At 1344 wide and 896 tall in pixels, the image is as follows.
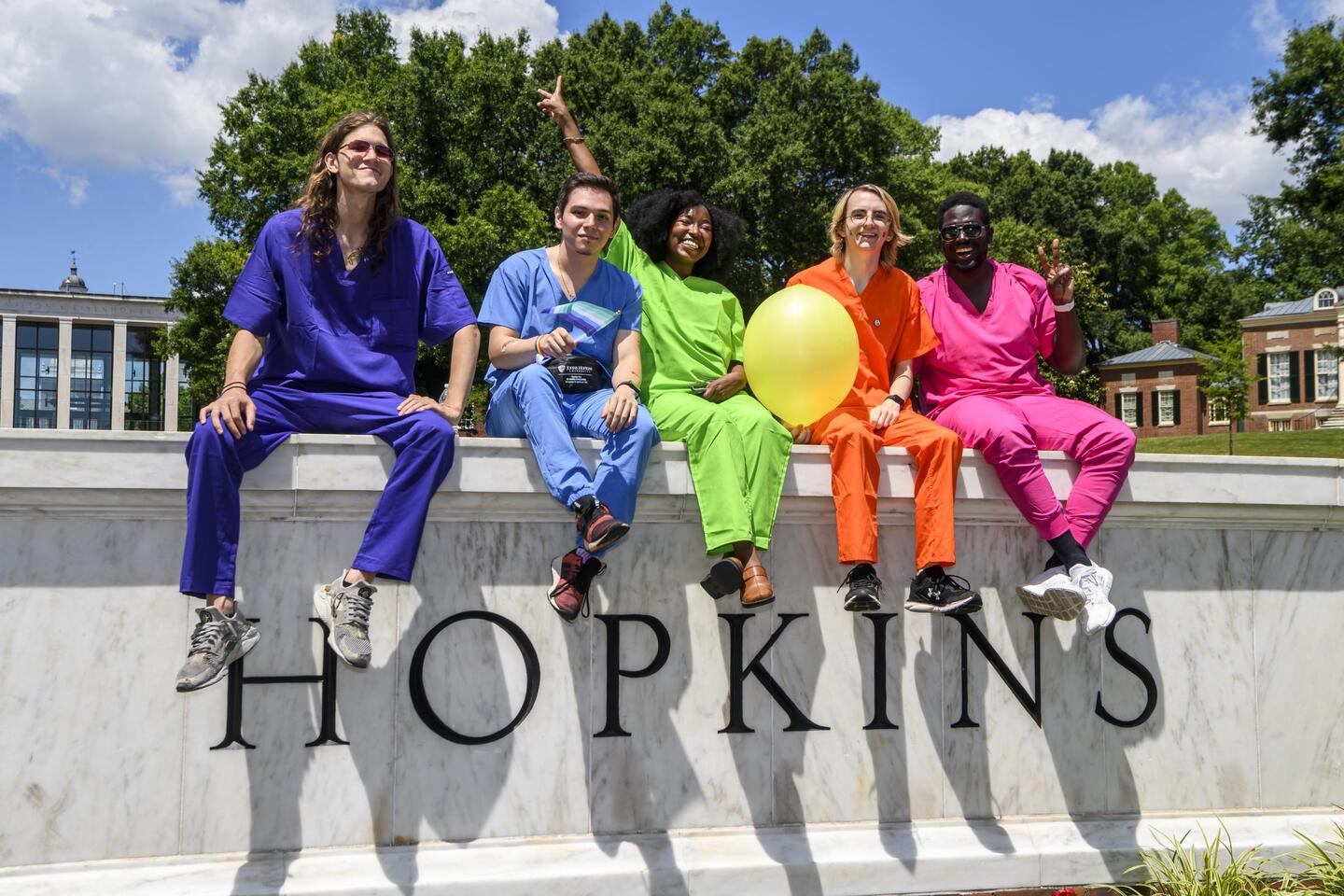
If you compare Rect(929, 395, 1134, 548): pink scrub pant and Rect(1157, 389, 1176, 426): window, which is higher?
Rect(1157, 389, 1176, 426): window

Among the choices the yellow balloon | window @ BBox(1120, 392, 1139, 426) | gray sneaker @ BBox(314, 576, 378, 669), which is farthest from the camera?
window @ BBox(1120, 392, 1139, 426)

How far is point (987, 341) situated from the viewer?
4.60 metres

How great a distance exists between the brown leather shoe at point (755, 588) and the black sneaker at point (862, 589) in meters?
0.29

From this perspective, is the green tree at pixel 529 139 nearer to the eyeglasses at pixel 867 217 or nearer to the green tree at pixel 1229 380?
the eyeglasses at pixel 867 217

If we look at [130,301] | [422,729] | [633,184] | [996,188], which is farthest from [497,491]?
[130,301]

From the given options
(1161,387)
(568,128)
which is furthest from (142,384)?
(568,128)

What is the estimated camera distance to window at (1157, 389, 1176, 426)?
46031 millimetres

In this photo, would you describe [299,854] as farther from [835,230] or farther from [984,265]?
[984,265]

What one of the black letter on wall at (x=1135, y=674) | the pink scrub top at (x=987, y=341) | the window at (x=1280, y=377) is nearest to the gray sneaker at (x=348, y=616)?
the pink scrub top at (x=987, y=341)

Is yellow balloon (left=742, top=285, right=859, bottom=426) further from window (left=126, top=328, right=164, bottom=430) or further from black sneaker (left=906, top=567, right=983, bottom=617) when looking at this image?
window (left=126, top=328, right=164, bottom=430)

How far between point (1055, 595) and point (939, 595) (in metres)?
0.45

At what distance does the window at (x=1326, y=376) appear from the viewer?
1794 inches

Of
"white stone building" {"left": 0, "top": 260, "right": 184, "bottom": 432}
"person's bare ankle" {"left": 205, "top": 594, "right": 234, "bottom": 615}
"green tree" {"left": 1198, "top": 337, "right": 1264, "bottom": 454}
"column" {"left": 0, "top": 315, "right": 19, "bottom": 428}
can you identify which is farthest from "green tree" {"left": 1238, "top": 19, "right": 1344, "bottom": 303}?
"column" {"left": 0, "top": 315, "right": 19, "bottom": 428}

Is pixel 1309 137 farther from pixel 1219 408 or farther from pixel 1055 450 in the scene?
pixel 1055 450
